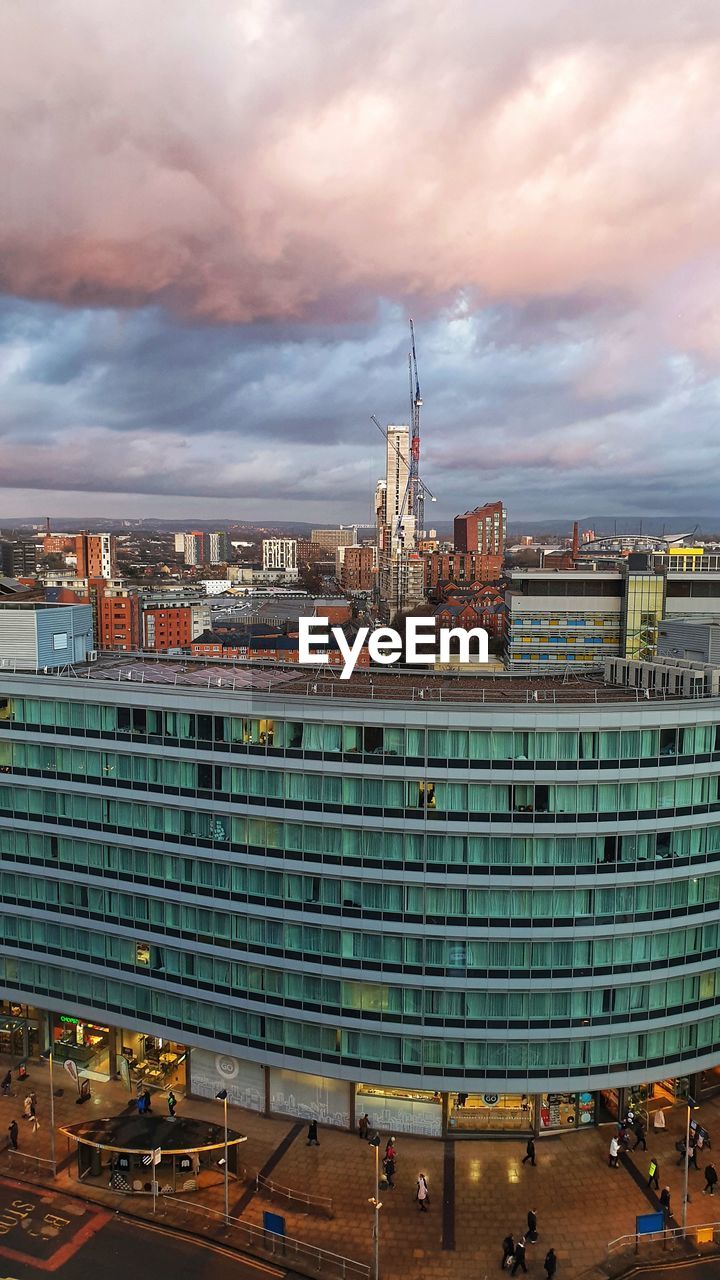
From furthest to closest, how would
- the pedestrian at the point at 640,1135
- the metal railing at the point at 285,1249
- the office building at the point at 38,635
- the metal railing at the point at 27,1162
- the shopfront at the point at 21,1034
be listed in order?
the office building at the point at 38,635
the shopfront at the point at 21,1034
the pedestrian at the point at 640,1135
the metal railing at the point at 27,1162
the metal railing at the point at 285,1249

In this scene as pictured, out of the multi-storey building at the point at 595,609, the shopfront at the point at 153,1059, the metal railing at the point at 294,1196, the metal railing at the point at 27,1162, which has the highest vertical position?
the multi-storey building at the point at 595,609

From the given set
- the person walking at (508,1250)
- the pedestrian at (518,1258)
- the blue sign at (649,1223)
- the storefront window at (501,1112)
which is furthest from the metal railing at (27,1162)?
the blue sign at (649,1223)

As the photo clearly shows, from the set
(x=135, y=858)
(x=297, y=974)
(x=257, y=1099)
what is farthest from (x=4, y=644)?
(x=257, y=1099)

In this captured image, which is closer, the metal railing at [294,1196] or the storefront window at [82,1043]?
Answer: the metal railing at [294,1196]

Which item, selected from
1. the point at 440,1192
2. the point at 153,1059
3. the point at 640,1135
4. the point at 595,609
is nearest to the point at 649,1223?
the point at 640,1135

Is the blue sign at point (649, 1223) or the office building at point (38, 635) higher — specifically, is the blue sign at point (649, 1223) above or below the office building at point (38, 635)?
below


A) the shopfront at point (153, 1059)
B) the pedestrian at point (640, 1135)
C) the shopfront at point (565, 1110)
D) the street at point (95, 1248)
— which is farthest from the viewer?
the shopfront at point (153, 1059)

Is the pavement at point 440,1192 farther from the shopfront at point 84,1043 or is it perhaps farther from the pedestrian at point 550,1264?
the shopfront at point 84,1043
